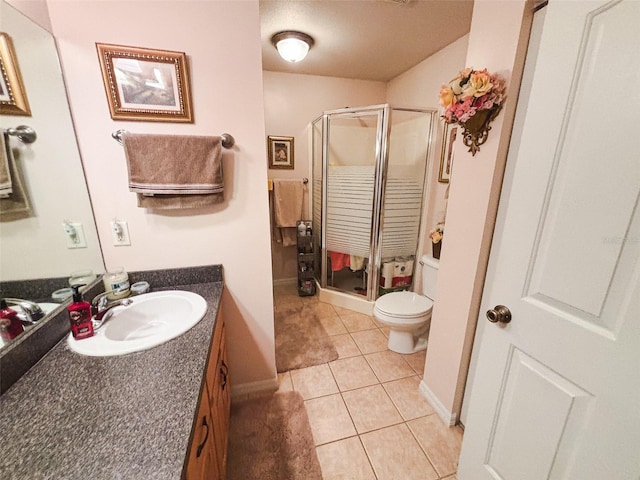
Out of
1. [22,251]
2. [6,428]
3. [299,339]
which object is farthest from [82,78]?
[299,339]

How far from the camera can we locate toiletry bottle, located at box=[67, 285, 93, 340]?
0.87m

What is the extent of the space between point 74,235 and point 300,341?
5.36 feet

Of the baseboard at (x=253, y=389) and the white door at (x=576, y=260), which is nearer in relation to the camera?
the white door at (x=576, y=260)

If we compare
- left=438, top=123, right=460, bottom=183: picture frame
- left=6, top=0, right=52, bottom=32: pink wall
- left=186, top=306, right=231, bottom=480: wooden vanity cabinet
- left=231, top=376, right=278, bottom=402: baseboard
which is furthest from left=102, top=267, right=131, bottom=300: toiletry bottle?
left=438, top=123, right=460, bottom=183: picture frame

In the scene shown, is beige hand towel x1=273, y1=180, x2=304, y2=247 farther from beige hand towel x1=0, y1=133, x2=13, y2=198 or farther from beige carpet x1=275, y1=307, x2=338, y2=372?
beige hand towel x1=0, y1=133, x2=13, y2=198

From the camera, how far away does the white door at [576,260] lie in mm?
598

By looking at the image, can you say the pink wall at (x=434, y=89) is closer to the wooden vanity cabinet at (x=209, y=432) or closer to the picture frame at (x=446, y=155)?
the picture frame at (x=446, y=155)

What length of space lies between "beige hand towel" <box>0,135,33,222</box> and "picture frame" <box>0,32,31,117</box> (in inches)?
4.1

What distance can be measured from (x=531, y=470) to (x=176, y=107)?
1.94 meters

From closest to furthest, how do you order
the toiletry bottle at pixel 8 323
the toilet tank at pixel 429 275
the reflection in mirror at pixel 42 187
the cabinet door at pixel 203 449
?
1. the cabinet door at pixel 203 449
2. the toiletry bottle at pixel 8 323
3. the reflection in mirror at pixel 42 187
4. the toilet tank at pixel 429 275

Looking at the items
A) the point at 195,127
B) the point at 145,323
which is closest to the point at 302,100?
the point at 195,127

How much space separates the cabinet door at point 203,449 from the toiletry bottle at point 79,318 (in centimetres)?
49

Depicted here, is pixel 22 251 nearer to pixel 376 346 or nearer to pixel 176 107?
pixel 176 107

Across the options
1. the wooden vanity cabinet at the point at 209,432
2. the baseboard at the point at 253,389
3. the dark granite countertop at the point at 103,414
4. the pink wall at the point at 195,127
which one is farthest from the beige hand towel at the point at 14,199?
the baseboard at the point at 253,389
